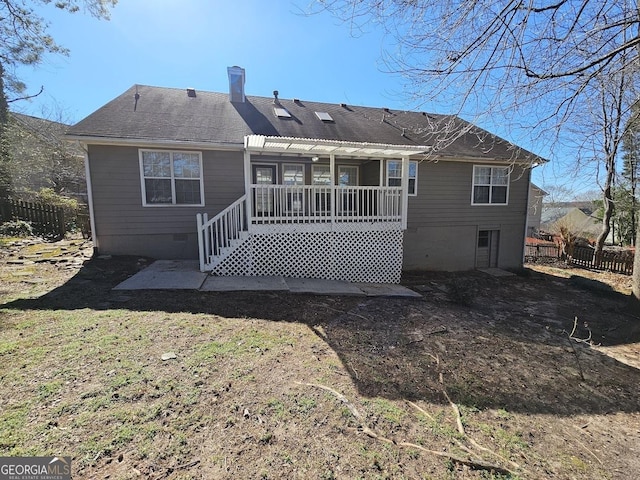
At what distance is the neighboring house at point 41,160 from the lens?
563 inches

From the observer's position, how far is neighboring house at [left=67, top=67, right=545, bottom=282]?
7.40 m

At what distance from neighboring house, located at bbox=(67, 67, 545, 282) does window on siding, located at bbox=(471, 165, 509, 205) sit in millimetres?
41

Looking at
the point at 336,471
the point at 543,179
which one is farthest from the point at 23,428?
the point at 543,179

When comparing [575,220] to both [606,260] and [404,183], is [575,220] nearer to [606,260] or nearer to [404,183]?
[606,260]

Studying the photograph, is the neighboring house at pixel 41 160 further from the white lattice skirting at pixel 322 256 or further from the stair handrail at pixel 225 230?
the white lattice skirting at pixel 322 256

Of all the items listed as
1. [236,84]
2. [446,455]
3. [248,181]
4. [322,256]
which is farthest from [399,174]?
[446,455]

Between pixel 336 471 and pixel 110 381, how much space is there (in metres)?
2.22

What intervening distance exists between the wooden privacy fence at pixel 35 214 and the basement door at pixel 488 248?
1607cm

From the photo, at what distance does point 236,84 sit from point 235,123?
2610 millimetres

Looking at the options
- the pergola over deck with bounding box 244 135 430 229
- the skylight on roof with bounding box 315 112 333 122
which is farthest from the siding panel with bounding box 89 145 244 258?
the skylight on roof with bounding box 315 112 333 122

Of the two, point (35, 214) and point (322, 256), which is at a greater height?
point (35, 214)

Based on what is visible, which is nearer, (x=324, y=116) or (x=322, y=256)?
(x=322, y=256)

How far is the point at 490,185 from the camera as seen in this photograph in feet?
37.6

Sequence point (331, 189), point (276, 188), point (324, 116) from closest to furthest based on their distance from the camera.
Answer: point (276, 188), point (331, 189), point (324, 116)
